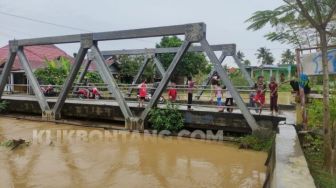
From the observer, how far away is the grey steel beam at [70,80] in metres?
12.3

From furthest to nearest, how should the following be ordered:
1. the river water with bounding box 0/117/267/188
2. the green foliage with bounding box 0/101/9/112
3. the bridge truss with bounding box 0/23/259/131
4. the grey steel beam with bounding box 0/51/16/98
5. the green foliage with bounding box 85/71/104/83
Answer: the green foliage with bounding box 85/71/104/83 → the green foliage with bounding box 0/101/9/112 → the grey steel beam with bounding box 0/51/16/98 → the bridge truss with bounding box 0/23/259/131 → the river water with bounding box 0/117/267/188

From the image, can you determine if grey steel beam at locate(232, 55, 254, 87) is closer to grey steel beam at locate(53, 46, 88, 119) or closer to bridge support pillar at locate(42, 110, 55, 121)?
grey steel beam at locate(53, 46, 88, 119)

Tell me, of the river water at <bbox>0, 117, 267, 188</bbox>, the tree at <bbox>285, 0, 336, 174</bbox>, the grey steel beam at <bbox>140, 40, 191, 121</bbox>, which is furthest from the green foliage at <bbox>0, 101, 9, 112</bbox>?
the tree at <bbox>285, 0, 336, 174</bbox>

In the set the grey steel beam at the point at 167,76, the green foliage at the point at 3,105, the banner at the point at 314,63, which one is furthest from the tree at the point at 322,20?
the green foliage at the point at 3,105

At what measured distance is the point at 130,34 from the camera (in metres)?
11.2

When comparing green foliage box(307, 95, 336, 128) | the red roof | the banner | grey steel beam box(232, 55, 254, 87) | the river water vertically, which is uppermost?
the red roof

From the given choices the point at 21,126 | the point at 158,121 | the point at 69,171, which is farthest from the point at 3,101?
A: the point at 69,171

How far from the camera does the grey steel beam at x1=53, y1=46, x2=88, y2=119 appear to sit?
40.2 feet

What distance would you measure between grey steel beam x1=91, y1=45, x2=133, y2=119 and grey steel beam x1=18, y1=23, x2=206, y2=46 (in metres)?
0.64

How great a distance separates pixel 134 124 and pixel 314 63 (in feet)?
21.3

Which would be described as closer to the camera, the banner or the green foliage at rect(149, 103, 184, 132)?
the banner

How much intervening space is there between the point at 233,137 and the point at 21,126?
7958 millimetres

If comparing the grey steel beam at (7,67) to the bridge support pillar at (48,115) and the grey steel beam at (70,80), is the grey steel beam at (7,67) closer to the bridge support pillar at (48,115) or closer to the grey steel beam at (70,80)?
the bridge support pillar at (48,115)

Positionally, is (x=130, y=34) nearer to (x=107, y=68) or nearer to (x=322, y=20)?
(x=107, y=68)
